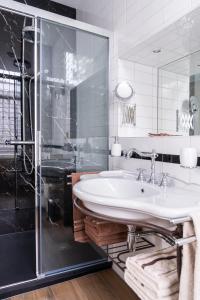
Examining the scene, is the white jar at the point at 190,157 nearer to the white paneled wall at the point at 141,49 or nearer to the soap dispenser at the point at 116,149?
the white paneled wall at the point at 141,49

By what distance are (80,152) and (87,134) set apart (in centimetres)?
17

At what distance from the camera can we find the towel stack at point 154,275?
84cm

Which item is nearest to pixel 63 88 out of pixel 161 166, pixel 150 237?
pixel 161 166

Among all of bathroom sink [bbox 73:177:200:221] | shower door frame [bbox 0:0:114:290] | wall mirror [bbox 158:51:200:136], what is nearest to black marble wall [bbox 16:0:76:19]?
shower door frame [bbox 0:0:114:290]

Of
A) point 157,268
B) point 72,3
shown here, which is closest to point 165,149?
point 157,268

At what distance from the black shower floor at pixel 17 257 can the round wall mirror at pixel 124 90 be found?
1587 mm

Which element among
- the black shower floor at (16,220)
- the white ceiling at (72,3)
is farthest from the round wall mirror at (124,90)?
the black shower floor at (16,220)

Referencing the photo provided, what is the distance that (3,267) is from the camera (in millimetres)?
1813

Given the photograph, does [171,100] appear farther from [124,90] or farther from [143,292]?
[143,292]

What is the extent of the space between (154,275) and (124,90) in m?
1.32

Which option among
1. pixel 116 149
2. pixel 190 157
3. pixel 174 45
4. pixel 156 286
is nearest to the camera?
pixel 156 286

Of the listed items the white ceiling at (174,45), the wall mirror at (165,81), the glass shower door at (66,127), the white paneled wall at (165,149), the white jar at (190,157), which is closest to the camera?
the white jar at (190,157)

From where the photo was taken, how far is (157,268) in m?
0.91

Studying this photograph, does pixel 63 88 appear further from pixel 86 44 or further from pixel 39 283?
pixel 39 283
